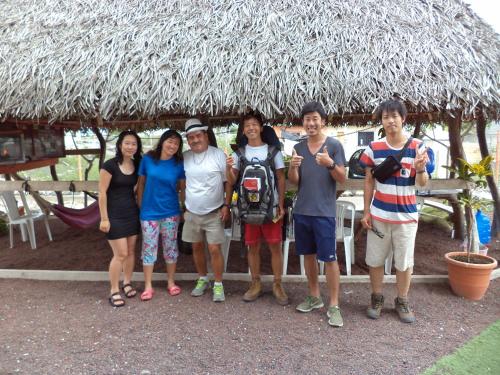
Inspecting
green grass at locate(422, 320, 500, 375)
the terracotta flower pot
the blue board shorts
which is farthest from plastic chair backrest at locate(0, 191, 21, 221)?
the terracotta flower pot

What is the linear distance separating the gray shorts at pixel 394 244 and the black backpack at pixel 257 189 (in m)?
0.78

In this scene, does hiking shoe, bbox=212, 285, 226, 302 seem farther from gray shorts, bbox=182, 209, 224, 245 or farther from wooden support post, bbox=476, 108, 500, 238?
wooden support post, bbox=476, 108, 500, 238

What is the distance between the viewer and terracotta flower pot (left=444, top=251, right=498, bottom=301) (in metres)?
3.03

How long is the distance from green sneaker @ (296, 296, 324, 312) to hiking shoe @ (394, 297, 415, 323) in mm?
579

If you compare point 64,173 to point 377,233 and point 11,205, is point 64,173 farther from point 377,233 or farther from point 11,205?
point 377,233

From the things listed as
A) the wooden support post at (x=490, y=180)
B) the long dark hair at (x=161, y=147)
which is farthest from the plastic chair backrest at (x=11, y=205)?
the wooden support post at (x=490, y=180)

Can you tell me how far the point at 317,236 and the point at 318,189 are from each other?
1.13ft

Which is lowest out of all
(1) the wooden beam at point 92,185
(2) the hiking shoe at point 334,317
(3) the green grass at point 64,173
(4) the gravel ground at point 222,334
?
(4) the gravel ground at point 222,334

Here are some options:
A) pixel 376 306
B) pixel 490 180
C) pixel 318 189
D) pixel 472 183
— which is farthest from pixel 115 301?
pixel 490 180

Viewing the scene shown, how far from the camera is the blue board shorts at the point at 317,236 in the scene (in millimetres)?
2613

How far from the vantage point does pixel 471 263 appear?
3.14 m

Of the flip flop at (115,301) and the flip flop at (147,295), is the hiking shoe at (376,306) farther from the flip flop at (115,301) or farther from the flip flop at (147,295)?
the flip flop at (115,301)

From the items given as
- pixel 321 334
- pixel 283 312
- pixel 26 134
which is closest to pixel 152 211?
pixel 283 312

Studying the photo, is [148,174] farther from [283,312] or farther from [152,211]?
[283,312]
